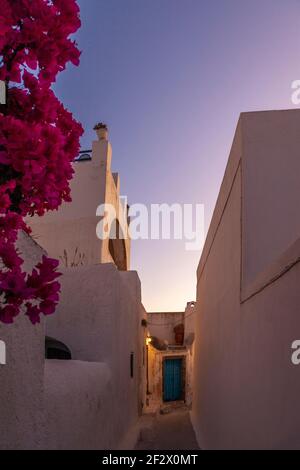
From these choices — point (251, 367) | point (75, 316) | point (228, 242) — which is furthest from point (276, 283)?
point (75, 316)

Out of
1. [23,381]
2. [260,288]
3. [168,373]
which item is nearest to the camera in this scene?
[23,381]

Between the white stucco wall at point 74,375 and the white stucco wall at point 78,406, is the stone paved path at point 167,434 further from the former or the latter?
the white stucco wall at point 78,406

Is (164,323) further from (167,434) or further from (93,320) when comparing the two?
(93,320)

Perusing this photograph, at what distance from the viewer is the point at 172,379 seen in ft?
75.5

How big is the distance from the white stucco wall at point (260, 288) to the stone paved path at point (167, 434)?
2.79 m

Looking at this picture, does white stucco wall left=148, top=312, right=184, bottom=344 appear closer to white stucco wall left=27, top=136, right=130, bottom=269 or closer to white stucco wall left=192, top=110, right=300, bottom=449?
white stucco wall left=27, top=136, right=130, bottom=269

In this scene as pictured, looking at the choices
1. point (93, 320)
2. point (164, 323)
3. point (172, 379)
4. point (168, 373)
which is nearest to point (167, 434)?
point (93, 320)

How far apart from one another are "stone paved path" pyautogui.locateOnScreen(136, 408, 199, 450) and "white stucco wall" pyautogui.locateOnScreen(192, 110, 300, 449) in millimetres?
2792

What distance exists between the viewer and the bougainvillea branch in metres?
2.02

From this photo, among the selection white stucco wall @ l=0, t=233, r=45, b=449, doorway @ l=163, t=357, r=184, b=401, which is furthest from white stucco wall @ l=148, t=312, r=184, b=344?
white stucco wall @ l=0, t=233, r=45, b=449

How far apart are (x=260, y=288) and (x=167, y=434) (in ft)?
30.7

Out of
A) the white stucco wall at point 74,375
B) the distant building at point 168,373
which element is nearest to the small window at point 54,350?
the white stucco wall at point 74,375

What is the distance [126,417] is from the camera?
9.41 metres

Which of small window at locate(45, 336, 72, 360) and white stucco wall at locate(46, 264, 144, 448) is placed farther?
white stucco wall at locate(46, 264, 144, 448)
